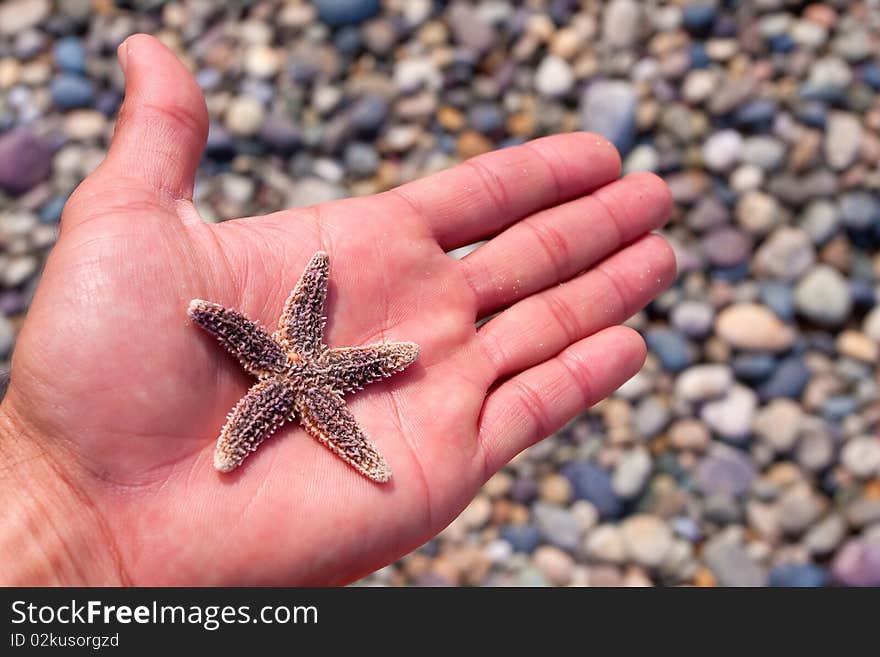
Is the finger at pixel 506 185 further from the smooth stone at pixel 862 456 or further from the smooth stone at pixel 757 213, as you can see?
the smooth stone at pixel 862 456

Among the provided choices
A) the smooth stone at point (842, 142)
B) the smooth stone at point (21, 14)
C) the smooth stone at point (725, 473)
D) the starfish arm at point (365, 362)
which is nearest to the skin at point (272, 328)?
the starfish arm at point (365, 362)

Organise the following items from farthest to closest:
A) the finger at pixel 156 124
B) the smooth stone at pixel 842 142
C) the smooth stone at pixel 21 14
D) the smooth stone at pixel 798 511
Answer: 1. the smooth stone at pixel 21 14
2. the smooth stone at pixel 842 142
3. the smooth stone at pixel 798 511
4. the finger at pixel 156 124

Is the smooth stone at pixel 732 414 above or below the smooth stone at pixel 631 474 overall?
above

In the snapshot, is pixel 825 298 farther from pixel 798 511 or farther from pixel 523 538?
pixel 523 538

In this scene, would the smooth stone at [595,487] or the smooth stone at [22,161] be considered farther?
A: the smooth stone at [22,161]
